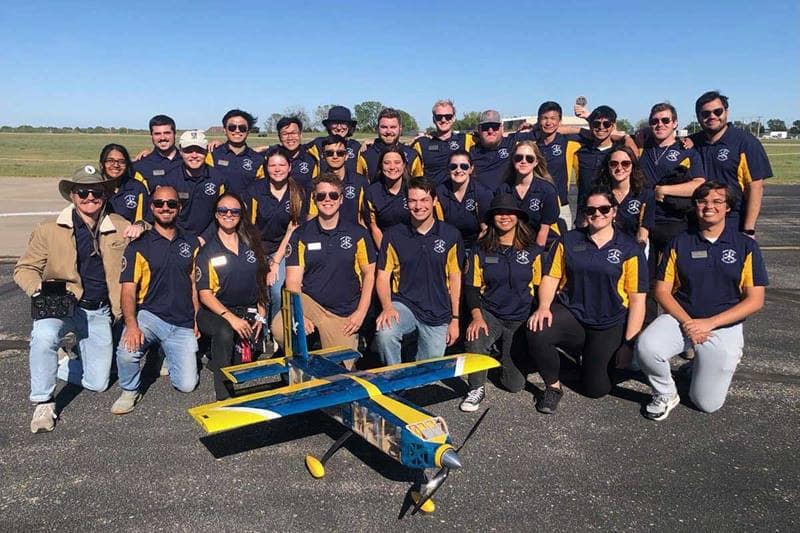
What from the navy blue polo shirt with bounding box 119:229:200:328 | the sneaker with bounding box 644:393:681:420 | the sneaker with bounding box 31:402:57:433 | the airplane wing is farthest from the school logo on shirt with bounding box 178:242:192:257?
the sneaker with bounding box 644:393:681:420

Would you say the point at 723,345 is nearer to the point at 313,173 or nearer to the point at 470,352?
the point at 470,352

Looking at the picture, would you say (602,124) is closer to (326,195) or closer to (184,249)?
(326,195)

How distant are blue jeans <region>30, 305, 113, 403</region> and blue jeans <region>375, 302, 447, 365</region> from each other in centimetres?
276

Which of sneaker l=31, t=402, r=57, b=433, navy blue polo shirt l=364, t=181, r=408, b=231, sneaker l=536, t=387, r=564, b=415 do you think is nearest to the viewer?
sneaker l=31, t=402, r=57, b=433

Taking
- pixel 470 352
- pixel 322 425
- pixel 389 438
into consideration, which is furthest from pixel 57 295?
pixel 470 352

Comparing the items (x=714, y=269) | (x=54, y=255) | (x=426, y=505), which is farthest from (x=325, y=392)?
(x=714, y=269)

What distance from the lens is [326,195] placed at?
588 cm

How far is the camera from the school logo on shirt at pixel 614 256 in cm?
544

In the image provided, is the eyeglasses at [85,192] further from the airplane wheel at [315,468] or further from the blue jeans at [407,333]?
the airplane wheel at [315,468]

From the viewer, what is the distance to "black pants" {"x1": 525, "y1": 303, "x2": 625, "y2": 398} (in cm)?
555

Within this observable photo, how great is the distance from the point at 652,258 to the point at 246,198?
189 inches

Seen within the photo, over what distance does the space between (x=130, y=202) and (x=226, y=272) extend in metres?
1.96

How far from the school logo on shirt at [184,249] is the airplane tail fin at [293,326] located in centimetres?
114

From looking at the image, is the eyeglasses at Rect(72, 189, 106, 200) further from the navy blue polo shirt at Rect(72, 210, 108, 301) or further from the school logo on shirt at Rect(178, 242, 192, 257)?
the school logo on shirt at Rect(178, 242, 192, 257)
